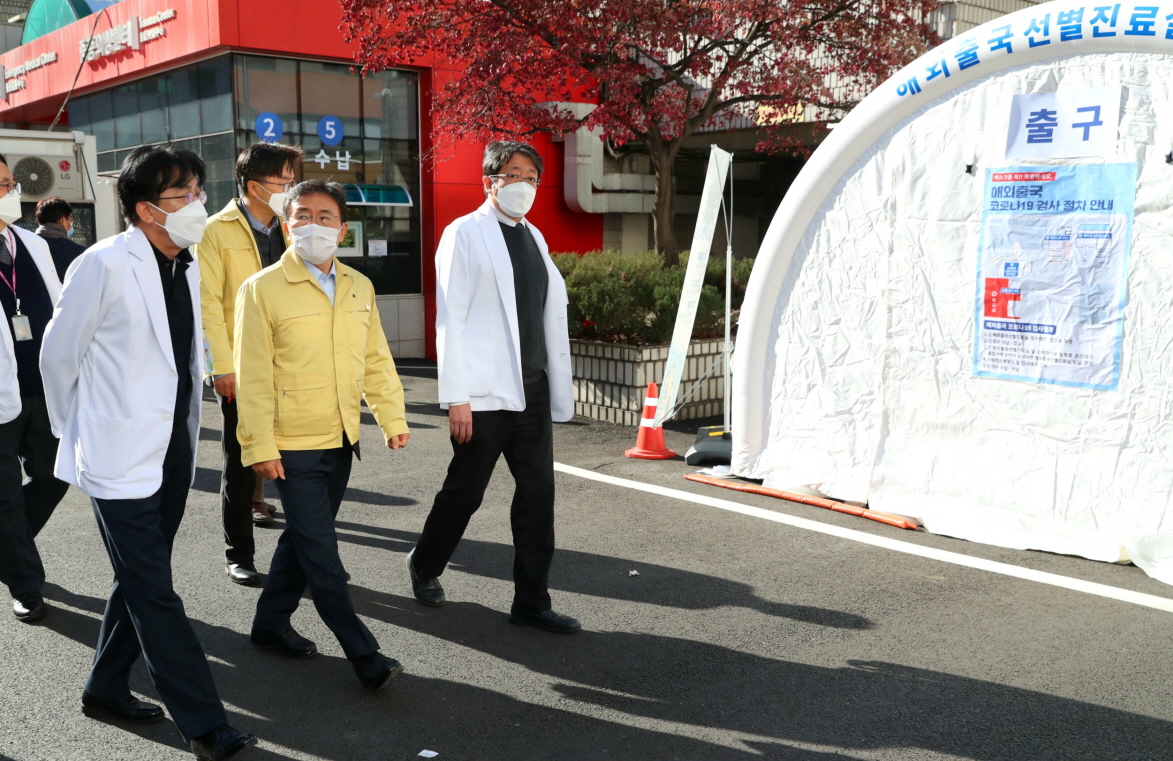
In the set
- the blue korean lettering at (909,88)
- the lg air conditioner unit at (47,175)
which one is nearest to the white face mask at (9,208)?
the blue korean lettering at (909,88)

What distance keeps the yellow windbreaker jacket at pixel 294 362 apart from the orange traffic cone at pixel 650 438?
4447 millimetres

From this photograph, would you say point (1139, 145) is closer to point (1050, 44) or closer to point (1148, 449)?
point (1050, 44)

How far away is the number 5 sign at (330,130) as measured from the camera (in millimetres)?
14562

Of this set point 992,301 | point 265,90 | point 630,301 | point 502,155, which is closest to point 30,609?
point 502,155

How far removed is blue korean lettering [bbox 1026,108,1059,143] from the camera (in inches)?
224

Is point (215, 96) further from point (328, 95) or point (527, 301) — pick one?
point (527, 301)

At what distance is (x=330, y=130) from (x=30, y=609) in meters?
11.0

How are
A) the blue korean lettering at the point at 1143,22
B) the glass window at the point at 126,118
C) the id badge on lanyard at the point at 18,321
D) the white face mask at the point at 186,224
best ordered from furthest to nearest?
the glass window at the point at 126,118, the blue korean lettering at the point at 1143,22, the id badge on lanyard at the point at 18,321, the white face mask at the point at 186,224

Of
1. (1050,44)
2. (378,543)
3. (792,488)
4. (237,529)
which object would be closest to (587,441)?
A: (792,488)

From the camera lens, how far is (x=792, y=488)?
7082mm

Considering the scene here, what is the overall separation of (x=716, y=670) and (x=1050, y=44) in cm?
384

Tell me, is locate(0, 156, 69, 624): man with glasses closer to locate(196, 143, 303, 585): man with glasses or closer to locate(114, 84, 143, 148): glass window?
locate(196, 143, 303, 585): man with glasses

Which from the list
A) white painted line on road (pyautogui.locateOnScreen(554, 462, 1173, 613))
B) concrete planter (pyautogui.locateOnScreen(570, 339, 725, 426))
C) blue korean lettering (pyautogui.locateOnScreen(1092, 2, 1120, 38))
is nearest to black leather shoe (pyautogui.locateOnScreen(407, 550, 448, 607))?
white painted line on road (pyautogui.locateOnScreen(554, 462, 1173, 613))

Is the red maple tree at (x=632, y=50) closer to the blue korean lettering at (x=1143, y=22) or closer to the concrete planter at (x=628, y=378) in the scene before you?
the concrete planter at (x=628, y=378)
